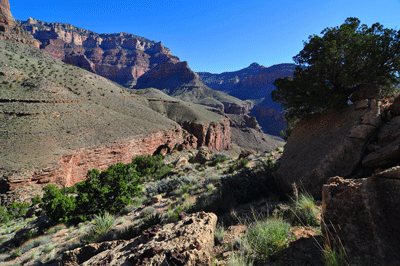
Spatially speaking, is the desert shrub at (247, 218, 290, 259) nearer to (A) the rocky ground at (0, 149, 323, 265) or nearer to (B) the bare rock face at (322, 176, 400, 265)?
(A) the rocky ground at (0, 149, 323, 265)

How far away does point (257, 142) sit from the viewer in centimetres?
8056

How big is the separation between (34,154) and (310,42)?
2925 cm

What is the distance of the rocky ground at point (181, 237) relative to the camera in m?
2.69

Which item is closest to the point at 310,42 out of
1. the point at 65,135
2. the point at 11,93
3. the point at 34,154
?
the point at 34,154

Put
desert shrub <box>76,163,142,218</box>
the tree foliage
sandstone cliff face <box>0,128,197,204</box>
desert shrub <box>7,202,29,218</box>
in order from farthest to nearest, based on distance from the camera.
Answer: sandstone cliff face <box>0,128,197,204</box> → desert shrub <box>7,202,29,218</box> → desert shrub <box>76,163,142,218</box> → the tree foliage

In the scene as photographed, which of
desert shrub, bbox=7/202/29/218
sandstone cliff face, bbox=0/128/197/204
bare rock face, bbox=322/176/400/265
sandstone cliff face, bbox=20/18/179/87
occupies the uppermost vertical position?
sandstone cliff face, bbox=20/18/179/87

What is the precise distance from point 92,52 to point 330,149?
21084 centimetres

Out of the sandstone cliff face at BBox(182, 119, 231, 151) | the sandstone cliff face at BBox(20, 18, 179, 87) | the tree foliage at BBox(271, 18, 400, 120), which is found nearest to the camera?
the tree foliage at BBox(271, 18, 400, 120)

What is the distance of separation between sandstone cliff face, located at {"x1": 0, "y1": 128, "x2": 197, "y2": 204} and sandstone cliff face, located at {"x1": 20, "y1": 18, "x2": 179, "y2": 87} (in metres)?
135

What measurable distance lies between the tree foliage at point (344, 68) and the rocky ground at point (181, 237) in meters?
3.89

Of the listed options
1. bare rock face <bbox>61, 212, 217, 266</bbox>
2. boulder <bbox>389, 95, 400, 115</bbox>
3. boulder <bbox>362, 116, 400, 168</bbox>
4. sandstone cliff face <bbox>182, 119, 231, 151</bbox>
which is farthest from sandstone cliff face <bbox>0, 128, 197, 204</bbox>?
boulder <bbox>389, 95, 400, 115</bbox>

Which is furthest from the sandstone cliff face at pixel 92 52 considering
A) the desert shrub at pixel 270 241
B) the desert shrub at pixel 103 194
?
the desert shrub at pixel 270 241

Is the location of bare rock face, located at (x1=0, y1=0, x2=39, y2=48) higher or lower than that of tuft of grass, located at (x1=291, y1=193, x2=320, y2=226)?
higher

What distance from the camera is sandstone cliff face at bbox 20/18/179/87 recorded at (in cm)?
15000
